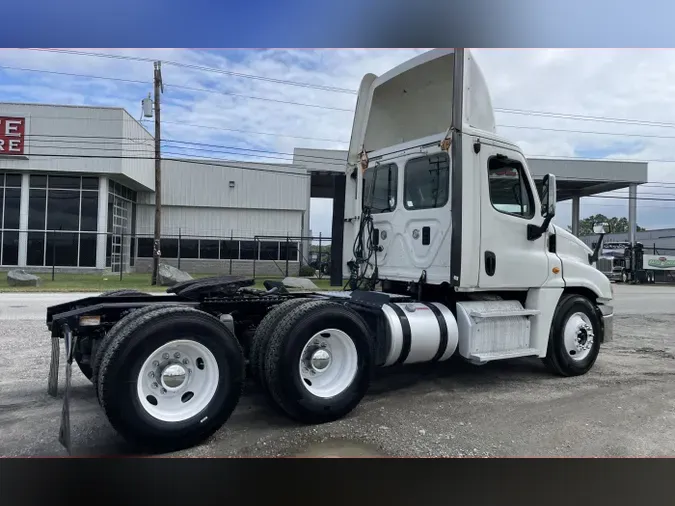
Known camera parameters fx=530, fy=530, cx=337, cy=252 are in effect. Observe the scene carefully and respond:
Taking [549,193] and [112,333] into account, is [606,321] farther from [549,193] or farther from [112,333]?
[112,333]

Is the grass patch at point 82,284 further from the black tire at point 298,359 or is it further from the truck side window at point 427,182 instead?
the black tire at point 298,359

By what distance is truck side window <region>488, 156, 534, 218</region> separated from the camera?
19.7 feet

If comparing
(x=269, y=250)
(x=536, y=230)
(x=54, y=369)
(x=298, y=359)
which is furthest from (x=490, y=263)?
(x=269, y=250)

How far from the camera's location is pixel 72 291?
18.7 meters

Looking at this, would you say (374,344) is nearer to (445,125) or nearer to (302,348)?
(302,348)

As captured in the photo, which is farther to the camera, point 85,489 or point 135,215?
point 135,215

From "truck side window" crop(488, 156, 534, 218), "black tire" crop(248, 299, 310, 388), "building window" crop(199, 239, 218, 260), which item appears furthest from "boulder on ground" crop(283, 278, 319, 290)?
"building window" crop(199, 239, 218, 260)

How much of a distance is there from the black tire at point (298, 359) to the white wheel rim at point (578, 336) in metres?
3.04

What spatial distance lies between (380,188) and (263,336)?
116 inches

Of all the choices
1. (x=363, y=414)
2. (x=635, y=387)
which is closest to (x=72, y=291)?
(x=363, y=414)

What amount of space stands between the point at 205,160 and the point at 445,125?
26998mm

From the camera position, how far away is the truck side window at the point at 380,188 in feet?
21.9

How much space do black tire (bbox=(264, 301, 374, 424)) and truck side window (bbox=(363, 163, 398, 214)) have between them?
2.25 m

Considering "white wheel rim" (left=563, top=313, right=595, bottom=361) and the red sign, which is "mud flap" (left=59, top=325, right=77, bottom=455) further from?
the red sign
